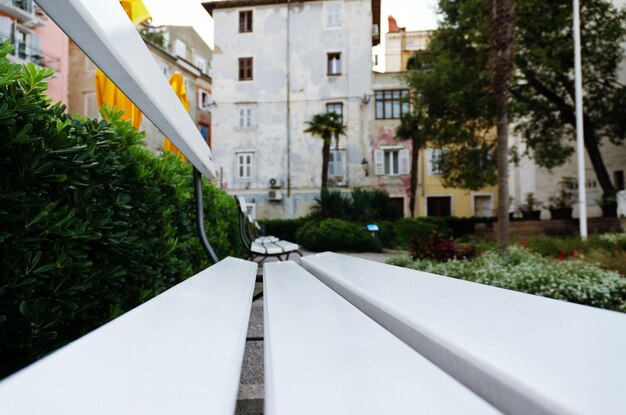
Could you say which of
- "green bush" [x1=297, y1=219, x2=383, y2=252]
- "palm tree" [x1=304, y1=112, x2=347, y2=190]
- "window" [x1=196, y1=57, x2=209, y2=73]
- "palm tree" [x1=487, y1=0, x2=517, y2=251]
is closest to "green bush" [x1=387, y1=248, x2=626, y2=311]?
"palm tree" [x1=487, y1=0, x2=517, y2=251]

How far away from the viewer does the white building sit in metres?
22.5

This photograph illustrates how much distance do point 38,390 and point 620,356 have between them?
49cm

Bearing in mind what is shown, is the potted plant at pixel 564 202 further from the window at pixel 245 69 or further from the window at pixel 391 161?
the window at pixel 245 69

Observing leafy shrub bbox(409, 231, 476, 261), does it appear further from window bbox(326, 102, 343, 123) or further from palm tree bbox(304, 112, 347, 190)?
window bbox(326, 102, 343, 123)

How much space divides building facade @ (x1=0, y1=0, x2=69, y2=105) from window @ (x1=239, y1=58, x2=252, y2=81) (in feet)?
28.1

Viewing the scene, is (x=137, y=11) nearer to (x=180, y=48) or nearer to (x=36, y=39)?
(x=36, y=39)

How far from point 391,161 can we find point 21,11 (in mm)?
17791

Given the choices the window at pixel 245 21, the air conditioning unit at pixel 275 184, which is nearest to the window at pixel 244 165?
the air conditioning unit at pixel 275 184

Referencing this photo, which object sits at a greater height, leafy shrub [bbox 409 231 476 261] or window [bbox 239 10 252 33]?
window [bbox 239 10 252 33]

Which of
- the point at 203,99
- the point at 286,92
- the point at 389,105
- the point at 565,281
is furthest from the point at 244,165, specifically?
the point at 565,281

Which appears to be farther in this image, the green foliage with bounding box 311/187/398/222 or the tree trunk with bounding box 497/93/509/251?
the green foliage with bounding box 311/187/398/222

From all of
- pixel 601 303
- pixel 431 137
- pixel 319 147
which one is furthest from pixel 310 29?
pixel 601 303

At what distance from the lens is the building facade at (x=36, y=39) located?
15.7 metres

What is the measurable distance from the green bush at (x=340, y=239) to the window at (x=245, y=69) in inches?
531
